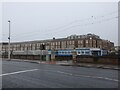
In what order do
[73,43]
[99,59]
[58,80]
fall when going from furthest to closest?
[73,43]
[99,59]
[58,80]

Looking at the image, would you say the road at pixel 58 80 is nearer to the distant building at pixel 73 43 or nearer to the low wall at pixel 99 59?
the low wall at pixel 99 59

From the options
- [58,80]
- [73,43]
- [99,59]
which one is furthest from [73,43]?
[58,80]

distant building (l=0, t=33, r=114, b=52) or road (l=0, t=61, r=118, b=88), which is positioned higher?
distant building (l=0, t=33, r=114, b=52)

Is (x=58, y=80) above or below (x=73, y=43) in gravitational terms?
below

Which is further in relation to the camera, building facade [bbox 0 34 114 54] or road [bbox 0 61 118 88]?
building facade [bbox 0 34 114 54]

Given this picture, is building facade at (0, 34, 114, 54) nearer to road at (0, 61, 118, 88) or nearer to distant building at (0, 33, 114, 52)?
distant building at (0, 33, 114, 52)

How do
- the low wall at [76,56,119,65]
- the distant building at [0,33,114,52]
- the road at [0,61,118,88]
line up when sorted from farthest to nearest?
the distant building at [0,33,114,52] < the low wall at [76,56,119,65] < the road at [0,61,118,88]

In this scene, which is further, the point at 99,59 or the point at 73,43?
the point at 73,43

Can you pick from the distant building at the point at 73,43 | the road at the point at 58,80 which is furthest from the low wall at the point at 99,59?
the distant building at the point at 73,43

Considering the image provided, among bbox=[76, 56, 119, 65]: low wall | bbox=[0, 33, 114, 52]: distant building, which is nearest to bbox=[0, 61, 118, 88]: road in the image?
bbox=[76, 56, 119, 65]: low wall

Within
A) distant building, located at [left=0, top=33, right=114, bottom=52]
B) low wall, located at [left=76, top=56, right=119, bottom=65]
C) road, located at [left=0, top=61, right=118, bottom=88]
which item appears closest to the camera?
road, located at [left=0, top=61, right=118, bottom=88]

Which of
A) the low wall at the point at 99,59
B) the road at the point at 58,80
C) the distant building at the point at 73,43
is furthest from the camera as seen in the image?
the distant building at the point at 73,43

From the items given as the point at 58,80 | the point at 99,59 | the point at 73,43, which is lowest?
the point at 58,80

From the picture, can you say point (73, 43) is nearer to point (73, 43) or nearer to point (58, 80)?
point (73, 43)
